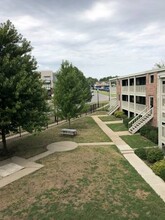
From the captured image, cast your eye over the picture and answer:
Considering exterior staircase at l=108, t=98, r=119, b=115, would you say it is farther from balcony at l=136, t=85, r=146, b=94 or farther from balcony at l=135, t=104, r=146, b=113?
balcony at l=136, t=85, r=146, b=94

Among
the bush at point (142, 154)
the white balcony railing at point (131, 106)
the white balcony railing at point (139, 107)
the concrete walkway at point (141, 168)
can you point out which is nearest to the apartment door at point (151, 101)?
the white balcony railing at point (139, 107)

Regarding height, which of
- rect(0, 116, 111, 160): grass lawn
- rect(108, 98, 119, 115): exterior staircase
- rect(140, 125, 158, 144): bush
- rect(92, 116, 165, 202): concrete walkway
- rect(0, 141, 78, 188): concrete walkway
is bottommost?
rect(92, 116, 165, 202): concrete walkway

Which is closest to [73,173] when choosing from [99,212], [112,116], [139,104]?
[99,212]

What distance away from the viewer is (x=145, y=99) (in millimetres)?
26031

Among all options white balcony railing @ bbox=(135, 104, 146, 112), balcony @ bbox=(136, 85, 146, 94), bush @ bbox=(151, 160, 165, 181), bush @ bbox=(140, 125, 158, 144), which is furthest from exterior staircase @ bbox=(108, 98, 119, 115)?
bush @ bbox=(151, 160, 165, 181)

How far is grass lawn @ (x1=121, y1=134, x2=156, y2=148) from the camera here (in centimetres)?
1908

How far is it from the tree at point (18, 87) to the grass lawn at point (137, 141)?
815cm

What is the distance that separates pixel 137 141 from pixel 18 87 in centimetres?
1190

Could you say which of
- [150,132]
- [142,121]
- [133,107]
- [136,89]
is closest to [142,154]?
[150,132]

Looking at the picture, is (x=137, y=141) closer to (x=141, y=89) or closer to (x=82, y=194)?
(x=141, y=89)

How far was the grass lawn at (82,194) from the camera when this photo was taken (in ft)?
28.5

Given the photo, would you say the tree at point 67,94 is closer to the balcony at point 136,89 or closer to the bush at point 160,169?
the balcony at point 136,89

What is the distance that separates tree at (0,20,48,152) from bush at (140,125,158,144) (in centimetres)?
→ 986

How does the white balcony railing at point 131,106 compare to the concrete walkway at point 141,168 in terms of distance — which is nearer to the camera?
the concrete walkway at point 141,168
